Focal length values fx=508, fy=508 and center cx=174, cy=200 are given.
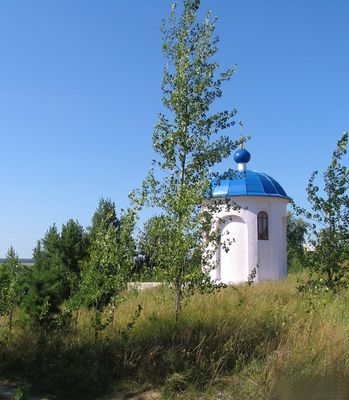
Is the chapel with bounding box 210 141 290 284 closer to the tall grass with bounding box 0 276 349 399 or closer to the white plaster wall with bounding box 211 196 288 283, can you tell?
the white plaster wall with bounding box 211 196 288 283

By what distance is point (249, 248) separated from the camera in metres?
21.2

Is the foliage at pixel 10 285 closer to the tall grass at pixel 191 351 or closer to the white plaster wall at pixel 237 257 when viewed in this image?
the tall grass at pixel 191 351

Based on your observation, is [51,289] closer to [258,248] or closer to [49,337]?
[49,337]

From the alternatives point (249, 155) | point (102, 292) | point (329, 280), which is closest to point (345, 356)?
point (329, 280)

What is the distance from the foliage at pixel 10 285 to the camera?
9461mm

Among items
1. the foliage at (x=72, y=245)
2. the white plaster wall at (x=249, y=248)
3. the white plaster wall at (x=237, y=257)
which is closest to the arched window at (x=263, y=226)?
the white plaster wall at (x=249, y=248)

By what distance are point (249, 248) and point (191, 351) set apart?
46.3 feet

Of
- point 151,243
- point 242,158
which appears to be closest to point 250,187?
point 242,158

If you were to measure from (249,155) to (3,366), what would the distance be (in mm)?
16161

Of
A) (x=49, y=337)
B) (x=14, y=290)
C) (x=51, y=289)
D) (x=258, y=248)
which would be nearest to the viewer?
(x=49, y=337)

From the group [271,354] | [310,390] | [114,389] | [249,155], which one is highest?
[249,155]

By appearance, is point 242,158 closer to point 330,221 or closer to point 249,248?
point 249,248

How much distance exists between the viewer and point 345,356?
20.2 ft

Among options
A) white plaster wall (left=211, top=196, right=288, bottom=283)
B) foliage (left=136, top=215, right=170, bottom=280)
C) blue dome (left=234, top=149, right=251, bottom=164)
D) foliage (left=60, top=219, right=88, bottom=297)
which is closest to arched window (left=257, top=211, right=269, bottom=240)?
white plaster wall (left=211, top=196, right=288, bottom=283)
